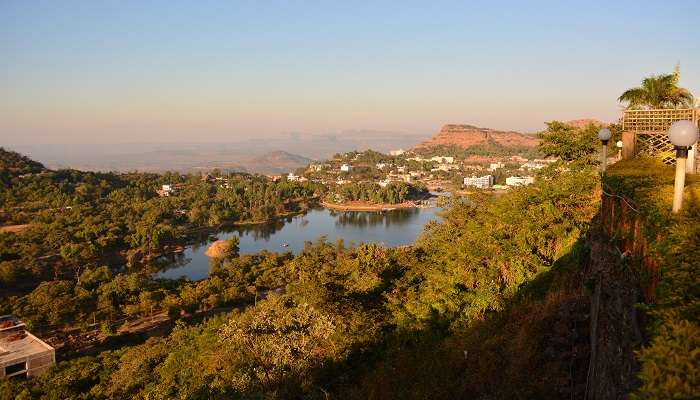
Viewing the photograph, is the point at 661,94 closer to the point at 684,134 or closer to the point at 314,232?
the point at 684,134

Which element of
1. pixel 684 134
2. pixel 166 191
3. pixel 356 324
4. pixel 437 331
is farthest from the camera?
pixel 166 191

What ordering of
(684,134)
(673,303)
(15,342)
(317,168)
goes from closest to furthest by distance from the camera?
(673,303) → (684,134) → (15,342) → (317,168)

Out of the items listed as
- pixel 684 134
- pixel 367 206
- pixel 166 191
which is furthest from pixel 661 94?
pixel 166 191

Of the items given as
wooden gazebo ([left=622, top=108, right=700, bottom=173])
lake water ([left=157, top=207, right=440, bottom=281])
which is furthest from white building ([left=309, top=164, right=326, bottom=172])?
wooden gazebo ([left=622, top=108, right=700, bottom=173])

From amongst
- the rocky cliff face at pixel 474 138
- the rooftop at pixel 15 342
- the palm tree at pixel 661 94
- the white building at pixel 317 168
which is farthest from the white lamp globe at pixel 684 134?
the rocky cliff face at pixel 474 138

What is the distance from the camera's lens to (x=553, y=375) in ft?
11.4

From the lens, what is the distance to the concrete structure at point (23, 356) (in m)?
10.4

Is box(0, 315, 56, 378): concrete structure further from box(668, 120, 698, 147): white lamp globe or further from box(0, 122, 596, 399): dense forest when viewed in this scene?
box(668, 120, 698, 147): white lamp globe

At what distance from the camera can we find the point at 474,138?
119000 millimetres

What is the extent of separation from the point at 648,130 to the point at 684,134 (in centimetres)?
453

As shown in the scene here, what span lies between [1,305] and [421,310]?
1468cm

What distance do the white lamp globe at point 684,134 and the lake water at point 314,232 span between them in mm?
24474

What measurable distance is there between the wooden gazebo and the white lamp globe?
4.11 metres

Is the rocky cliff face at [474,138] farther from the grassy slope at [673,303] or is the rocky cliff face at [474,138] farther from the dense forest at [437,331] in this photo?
the grassy slope at [673,303]
